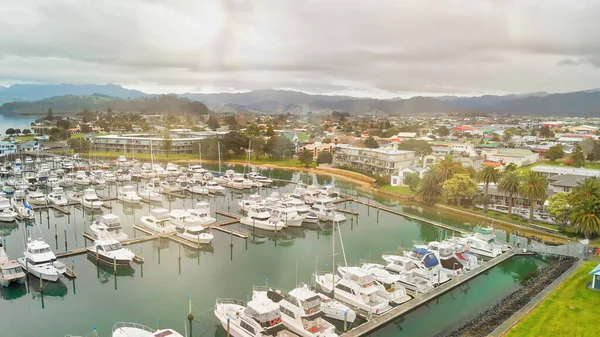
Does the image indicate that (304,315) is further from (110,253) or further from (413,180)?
(413,180)

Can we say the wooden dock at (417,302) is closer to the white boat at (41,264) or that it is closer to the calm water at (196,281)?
the calm water at (196,281)

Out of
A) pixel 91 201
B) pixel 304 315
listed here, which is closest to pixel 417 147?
pixel 91 201

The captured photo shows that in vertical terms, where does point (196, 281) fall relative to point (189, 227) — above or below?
below

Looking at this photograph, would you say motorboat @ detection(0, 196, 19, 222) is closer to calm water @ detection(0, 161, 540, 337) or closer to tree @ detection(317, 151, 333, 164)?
calm water @ detection(0, 161, 540, 337)

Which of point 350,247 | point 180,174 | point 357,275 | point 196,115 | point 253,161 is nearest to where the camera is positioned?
point 357,275

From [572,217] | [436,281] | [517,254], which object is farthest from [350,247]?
[572,217]

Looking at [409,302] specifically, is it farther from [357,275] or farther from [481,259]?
[481,259]

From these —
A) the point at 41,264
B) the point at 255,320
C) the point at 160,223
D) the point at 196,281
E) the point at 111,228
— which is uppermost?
the point at 111,228
